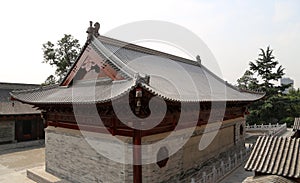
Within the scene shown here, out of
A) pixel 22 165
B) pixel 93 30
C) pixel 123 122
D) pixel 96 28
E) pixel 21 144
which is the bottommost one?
pixel 22 165

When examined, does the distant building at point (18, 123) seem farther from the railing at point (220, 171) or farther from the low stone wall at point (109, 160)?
the railing at point (220, 171)

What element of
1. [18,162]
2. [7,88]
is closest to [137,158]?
[18,162]

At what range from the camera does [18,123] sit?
2072 cm

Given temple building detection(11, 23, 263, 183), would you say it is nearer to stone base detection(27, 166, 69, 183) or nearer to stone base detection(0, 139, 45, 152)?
stone base detection(27, 166, 69, 183)

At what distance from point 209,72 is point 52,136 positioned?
562 inches

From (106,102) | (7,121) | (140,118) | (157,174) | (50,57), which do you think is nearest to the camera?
(106,102)

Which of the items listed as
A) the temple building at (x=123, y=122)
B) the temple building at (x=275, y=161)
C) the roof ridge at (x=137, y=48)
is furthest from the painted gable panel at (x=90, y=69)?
the temple building at (x=275, y=161)

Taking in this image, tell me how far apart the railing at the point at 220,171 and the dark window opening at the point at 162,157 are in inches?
47.0

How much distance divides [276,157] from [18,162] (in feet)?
49.4

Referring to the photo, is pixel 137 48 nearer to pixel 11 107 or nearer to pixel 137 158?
pixel 137 158

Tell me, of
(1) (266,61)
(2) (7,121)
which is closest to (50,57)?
(2) (7,121)

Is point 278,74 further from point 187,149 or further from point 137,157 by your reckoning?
point 137,157

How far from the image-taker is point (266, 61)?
1345 inches

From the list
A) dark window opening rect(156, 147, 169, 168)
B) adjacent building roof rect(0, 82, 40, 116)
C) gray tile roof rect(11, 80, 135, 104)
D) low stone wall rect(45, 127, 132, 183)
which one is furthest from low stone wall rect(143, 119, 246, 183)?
adjacent building roof rect(0, 82, 40, 116)
